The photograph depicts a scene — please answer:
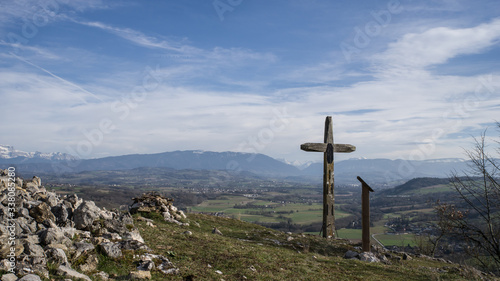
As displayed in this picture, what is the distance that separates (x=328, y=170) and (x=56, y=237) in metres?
15.9

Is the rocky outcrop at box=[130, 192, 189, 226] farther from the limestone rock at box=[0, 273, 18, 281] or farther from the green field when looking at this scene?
the green field

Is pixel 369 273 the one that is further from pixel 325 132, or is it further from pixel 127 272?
pixel 325 132

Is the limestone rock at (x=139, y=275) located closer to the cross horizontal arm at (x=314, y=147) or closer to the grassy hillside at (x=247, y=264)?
the grassy hillside at (x=247, y=264)

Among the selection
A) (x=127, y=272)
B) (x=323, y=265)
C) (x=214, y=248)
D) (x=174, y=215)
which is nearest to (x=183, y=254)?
(x=214, y=248)

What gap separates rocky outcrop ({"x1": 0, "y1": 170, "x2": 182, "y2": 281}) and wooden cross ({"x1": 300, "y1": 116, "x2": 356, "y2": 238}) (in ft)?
40.5

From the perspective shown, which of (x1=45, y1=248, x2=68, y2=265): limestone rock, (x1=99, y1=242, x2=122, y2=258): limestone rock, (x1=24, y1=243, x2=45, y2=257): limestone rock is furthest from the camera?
(x1=99, y1=242, x2=122, y2=258): limestone rock

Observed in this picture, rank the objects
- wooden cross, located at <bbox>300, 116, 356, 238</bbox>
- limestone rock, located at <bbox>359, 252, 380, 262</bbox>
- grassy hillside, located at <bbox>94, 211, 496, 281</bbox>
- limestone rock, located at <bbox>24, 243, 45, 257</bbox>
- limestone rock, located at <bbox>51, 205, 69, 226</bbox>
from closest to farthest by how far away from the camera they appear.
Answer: limestone rock, located at <bbox>24, 243, 45, 257</bbox>, grassy hillside, located at <bbox>94, 211, 496, 281</bbox>, limestone rock, located at <bbox>51, 205, 69, 226</bbox>, limestone rock, located at <bbox>359, 252, 380, 262</bbox>, wooden cross, located at <bbox>300, 116, 356, 238</bbox>

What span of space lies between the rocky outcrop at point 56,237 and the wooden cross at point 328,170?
40.5ft

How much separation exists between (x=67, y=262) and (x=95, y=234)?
2.24 metres

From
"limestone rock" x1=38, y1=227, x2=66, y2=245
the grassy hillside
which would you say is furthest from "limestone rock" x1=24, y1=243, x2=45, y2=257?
the grassy hillside

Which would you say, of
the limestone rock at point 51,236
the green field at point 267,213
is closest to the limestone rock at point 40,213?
the limestone rock at point 51,236

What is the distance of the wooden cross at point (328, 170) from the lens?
20000mm

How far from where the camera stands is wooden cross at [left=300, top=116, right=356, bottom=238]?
2000cm

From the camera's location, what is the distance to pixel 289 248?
50.1 feet
